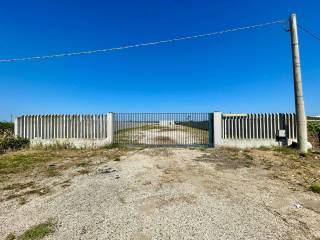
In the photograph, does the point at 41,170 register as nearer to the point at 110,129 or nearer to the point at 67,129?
the point at 110,129

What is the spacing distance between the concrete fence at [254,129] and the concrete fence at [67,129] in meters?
6.23

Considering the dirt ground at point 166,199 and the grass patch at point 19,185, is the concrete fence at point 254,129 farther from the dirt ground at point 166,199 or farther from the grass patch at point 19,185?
the grass patch at point 19,185

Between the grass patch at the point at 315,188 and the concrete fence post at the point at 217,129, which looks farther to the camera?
the concrete fence post at the point at 217,129

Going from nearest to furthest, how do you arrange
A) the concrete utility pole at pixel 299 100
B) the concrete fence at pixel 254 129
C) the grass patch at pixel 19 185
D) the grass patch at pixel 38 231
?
the grass patch at pixel 38 231 < the grass patch at pixel 19 185 < the concrete utility pole at pixel 299 100 < the concrete fence at pixel 254 129

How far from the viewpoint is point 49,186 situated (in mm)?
6926

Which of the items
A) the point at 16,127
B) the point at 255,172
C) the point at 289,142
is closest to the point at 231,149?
the point at 289,142

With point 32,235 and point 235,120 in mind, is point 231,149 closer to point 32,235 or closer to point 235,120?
point 235,120

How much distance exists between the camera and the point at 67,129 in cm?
1494

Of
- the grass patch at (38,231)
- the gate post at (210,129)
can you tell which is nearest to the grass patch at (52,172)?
the grass patch at (38,231)

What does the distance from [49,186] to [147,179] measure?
2.71m

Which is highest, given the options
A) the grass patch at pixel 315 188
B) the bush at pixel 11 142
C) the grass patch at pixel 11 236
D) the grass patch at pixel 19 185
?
the bush at pixel 11 142

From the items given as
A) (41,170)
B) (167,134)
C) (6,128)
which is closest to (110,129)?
(167,134)

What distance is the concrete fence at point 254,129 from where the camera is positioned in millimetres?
13500

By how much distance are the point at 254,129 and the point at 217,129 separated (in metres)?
2.04
